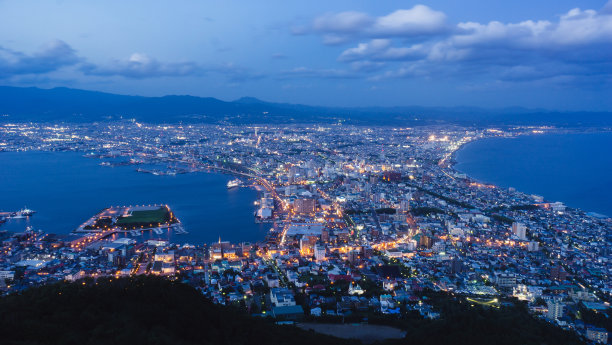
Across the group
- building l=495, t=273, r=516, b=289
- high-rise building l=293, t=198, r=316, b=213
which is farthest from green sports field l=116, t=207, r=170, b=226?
building l=495, t=273, r=516, b=289

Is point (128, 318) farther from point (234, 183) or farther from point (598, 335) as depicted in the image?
point (234, 183)

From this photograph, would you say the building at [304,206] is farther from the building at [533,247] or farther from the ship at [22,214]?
the ship at [22,214]

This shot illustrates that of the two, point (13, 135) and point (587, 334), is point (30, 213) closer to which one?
point (587, 334)

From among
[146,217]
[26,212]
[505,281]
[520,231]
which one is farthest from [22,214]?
[520,231]

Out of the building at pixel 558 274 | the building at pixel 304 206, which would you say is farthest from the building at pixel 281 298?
the building at pixel 304 206

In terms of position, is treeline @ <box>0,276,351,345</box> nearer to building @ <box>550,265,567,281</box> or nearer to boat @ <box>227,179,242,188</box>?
building @ <box>550,265,567,281</box>

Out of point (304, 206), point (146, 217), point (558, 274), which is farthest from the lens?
point (304, 206)

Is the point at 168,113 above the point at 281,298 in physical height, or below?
above
